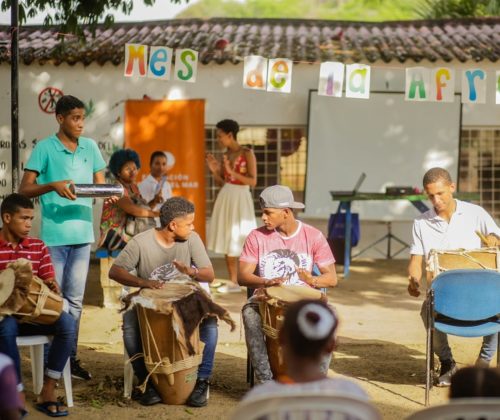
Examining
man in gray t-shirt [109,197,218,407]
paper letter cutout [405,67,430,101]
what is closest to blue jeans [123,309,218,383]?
man in gray t-shirt [109,197,218,407]

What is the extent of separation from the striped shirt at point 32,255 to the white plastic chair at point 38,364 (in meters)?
0.39

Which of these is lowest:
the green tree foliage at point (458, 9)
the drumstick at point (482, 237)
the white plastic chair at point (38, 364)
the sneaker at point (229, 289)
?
the sneaker at point (229, 289)

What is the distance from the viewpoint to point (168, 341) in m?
5.95

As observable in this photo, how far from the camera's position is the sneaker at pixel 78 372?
6754 mm

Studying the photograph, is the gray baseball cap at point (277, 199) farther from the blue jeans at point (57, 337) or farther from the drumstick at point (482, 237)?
the blue jeans at point (57, 337)

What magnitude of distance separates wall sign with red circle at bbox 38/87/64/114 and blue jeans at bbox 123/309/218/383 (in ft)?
27.6

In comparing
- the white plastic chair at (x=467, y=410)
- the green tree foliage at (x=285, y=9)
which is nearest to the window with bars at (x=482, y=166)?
the white plastic chair at (x=467, y=410)

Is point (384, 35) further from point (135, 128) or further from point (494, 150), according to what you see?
point (135, 128)

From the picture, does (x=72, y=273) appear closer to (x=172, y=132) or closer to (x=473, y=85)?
(x=473, y=85)

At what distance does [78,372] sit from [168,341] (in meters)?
1.15

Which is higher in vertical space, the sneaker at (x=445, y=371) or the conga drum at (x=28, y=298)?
the conga drum at (x=28, y=298)

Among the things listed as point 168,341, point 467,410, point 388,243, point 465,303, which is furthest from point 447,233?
point 388,243

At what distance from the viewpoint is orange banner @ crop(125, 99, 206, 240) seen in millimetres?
14000

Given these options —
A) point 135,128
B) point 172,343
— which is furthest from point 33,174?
point 135,128
